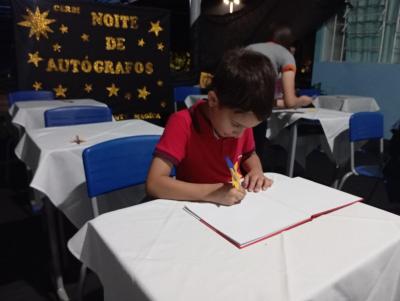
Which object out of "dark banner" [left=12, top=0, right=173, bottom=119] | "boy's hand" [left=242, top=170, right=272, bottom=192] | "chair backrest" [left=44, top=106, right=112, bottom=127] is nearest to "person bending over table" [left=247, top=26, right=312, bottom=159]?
"chair backrest" [left=44, top=106, right=112, bottom=127]

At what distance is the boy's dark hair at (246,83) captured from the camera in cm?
80

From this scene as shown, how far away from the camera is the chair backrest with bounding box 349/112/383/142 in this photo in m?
2.05

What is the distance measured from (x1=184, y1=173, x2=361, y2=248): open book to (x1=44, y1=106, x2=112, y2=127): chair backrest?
58.5 inches

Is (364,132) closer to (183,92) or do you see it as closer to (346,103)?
(346,103)

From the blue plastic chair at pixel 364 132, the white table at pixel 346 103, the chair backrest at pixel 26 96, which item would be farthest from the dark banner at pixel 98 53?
the blue plastic chair at pixel 364 132

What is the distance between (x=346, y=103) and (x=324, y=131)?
2072 millimetres

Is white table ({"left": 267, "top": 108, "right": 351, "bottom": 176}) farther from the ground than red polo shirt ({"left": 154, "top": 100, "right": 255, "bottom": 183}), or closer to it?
closer to it

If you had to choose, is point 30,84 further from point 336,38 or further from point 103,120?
point 336,38

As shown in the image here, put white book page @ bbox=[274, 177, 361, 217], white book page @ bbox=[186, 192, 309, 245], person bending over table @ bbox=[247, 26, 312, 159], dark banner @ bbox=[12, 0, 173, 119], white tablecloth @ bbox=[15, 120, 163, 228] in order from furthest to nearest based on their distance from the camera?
dark banner @ bbox=[12, 0, 173, 119] < person bending over table @ bbox=[247, 26, 312, 159] < white tablecloth @ bbox=[15, 120, 163, 228] < white book page @ bbox=[274, 177, 361, 217] < white book page @ bbox=[186, 192, 309, 245]

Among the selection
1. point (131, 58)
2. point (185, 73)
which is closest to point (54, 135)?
point (131, 58)

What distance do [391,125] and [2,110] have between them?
20.3ft

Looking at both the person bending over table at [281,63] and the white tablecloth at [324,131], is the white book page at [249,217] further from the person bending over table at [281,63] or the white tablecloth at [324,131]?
the white tablecloth at [324,131]

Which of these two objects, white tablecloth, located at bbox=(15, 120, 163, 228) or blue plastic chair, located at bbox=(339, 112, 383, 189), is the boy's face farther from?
blue plastic chair, located at bbox=(339, 112, 383, 189)

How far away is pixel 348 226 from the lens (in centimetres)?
69
